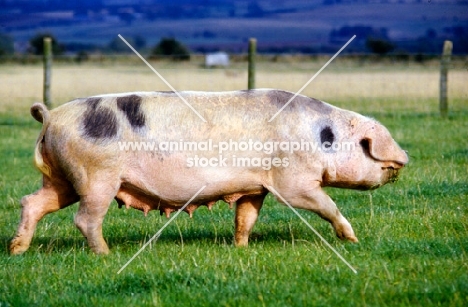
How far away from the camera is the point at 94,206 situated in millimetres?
6691

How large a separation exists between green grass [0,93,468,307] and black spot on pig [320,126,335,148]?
0.78 meters

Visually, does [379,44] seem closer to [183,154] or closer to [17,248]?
[183,154]

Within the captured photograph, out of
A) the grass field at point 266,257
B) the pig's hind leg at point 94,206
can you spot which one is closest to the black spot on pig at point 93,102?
the pig's hind leg at point 94,206

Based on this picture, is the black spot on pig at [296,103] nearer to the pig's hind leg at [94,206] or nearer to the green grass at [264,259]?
the green grass at [264,259]

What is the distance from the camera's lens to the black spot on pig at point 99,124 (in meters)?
6.66

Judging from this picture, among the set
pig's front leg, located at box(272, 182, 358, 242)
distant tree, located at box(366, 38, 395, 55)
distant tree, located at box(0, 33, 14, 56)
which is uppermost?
pig's front leg, located at box(272, 182, 358, 242)

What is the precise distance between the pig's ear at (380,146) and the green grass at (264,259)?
0.58 m

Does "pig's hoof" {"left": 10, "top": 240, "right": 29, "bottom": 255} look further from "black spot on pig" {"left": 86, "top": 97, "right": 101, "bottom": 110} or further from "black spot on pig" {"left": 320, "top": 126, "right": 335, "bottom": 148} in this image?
"black spot on pig" {"left": 320, "top": 126, "right": 335, "bottom": 148}

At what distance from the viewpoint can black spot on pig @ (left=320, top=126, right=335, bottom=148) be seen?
6.91 metres

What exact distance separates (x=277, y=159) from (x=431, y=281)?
5.67 ft

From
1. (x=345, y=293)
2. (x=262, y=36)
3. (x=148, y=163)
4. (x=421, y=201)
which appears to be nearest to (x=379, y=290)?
(x=345, y=293)

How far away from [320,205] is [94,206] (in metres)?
1.71

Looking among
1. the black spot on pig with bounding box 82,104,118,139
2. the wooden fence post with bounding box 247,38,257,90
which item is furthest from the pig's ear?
the wooden fence post with bounding box 247,38,257,90

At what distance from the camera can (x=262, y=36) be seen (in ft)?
276
